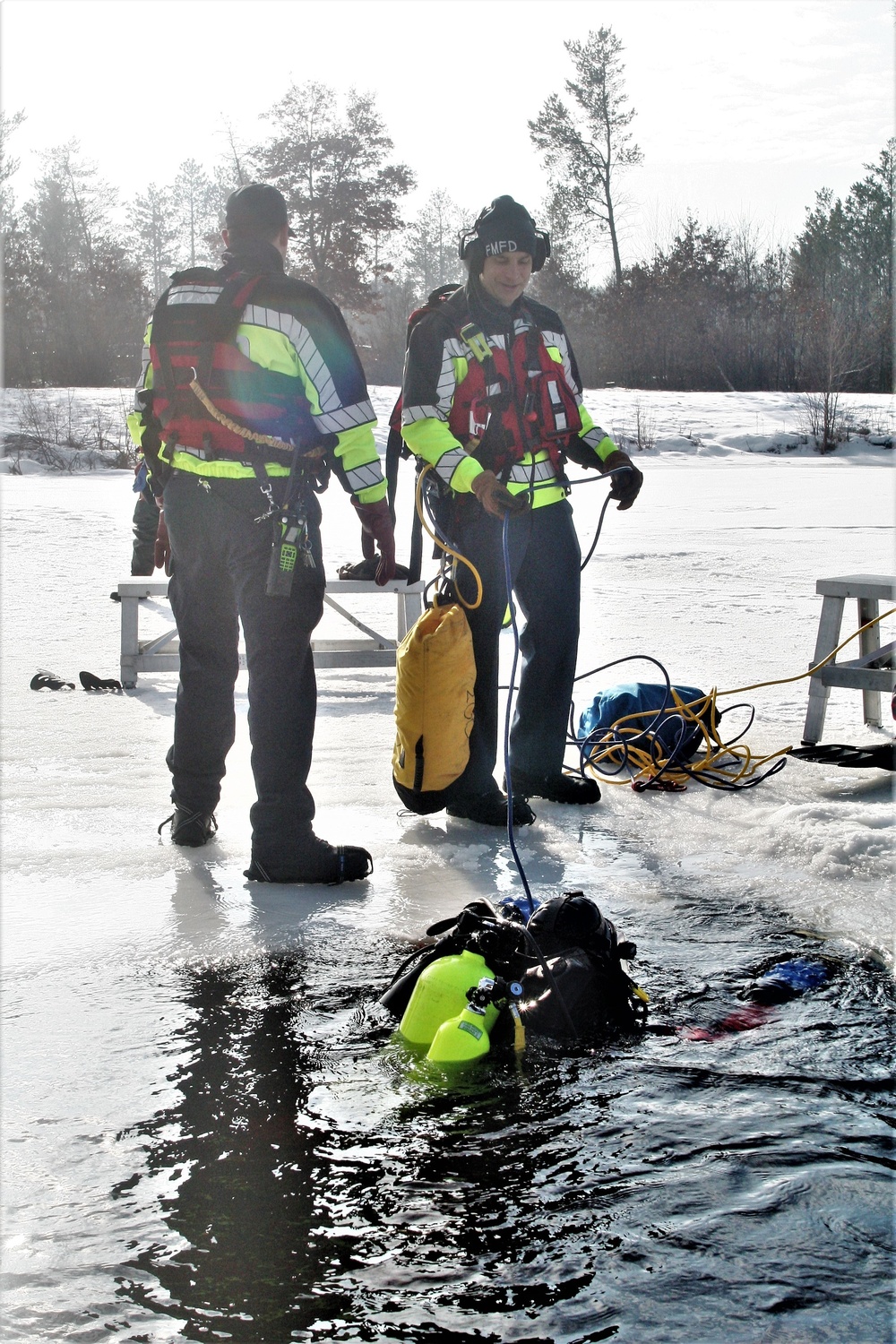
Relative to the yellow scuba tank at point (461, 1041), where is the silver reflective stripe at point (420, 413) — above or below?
above

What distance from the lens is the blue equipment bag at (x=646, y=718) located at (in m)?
4.96

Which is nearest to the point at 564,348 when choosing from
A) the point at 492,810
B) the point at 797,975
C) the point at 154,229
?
the point at 492,810

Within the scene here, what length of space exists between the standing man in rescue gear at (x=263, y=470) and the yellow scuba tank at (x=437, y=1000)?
110 cm

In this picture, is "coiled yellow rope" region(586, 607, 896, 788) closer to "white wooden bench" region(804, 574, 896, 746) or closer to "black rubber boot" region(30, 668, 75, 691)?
"white wooden bench" region(804, 574, 896, 746)

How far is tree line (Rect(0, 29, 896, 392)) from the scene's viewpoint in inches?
1212

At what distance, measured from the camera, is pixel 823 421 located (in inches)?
926

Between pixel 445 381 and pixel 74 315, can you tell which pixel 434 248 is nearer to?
pixel 74 315

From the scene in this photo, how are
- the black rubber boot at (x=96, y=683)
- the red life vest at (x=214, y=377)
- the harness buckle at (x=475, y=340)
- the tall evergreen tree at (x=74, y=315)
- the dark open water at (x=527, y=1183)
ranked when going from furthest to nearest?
the tall evergreen tree at (x=74, y=315), the black rubber boot at (x=96, y=683), the harness buckle at (x=475, y=340), the red life vest at (x=214, y=377), the dark open water at (x=527, y=1183)

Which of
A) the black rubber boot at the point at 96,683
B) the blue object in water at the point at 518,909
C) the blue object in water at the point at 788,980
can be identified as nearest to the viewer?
the blue object in water at the point at 788,980

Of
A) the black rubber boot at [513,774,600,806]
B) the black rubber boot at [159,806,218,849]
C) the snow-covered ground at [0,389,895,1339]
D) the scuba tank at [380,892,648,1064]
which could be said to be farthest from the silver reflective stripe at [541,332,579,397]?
the scuba tank at [380,892,648,1064]

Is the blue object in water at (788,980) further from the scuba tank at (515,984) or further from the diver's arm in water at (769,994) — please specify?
the scuba tank at (515,984)

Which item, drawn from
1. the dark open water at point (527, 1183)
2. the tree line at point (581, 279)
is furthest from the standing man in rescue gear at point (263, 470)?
the tree line at point (581, 279)

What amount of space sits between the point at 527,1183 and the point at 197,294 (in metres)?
2.53

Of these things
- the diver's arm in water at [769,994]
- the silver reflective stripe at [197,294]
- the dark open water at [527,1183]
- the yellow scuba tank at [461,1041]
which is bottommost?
the dark open water at [527,1183]
